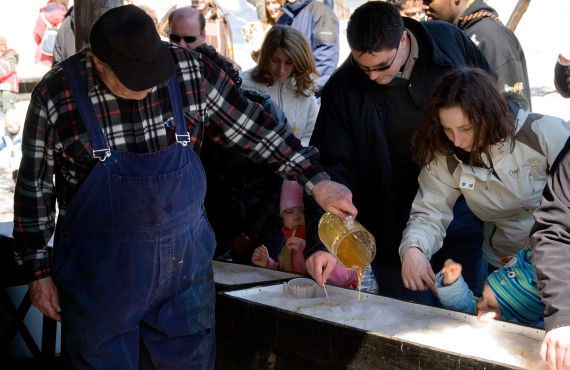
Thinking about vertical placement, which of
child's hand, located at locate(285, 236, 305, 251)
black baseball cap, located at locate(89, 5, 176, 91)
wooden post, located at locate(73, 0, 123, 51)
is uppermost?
black baseball cap, located at locate(89, 5, 176, 91)

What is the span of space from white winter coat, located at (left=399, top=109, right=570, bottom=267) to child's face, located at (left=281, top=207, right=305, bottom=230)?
0.58 m

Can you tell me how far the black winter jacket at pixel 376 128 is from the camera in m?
3.32

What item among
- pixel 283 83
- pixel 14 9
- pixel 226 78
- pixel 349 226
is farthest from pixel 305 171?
pixel 14 9

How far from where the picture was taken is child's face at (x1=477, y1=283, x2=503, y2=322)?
256 centimetres

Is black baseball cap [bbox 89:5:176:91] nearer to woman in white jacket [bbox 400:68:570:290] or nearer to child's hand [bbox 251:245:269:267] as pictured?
woman in white jacket [bbox 400:68:570:290]

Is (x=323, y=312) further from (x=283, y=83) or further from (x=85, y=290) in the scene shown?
(x=283, y=83)

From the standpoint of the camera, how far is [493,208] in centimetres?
294

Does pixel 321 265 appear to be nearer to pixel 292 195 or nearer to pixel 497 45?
pixel 292 195

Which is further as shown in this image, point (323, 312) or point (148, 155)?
point (323, 312)

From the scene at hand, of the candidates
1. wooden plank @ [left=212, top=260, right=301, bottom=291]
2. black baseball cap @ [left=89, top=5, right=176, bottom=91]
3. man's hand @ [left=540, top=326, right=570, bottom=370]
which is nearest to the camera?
man's hand @ [left=540, top=326, right=570, bottom=370]

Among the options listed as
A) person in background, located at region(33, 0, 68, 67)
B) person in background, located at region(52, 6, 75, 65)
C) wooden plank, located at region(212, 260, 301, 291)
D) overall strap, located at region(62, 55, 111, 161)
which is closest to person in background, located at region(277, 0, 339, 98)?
person in background, located at region(52, 6, 75, 65)

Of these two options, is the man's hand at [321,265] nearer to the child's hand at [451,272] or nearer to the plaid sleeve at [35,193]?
the child's hand at [451,272]

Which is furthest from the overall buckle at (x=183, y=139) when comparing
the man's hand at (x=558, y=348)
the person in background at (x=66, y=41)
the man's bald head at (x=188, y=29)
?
the person in background at (x=66, y=41)

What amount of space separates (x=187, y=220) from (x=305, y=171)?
0.58 metres
